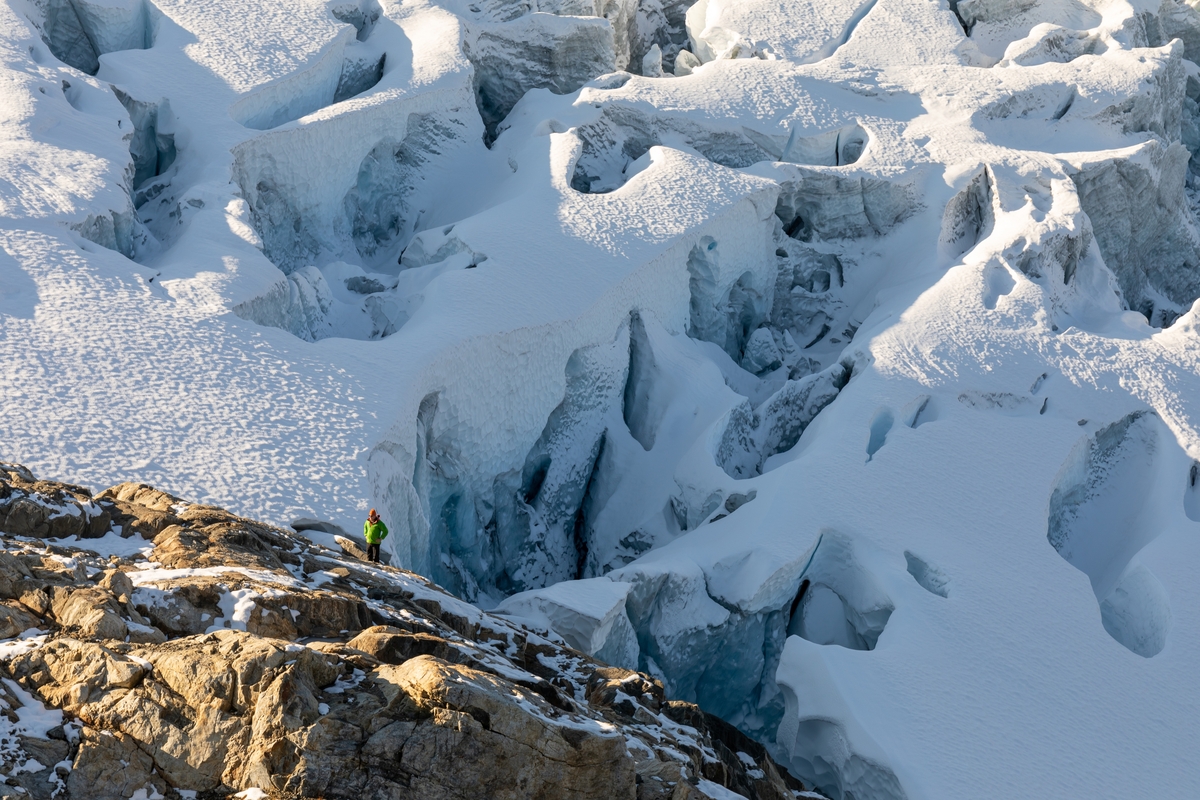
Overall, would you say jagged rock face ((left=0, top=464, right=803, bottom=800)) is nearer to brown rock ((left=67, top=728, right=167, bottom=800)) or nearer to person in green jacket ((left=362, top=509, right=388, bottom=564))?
brown rock ((left=67, top=728, right=167, bottom=800))

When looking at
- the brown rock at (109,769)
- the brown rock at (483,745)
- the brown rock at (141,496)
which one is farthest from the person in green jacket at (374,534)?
the brown rock at (109,769)

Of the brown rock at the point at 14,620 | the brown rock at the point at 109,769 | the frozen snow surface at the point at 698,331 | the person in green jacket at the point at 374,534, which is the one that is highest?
the brown rock at the point at 109,769

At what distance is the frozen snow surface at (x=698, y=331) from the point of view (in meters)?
15.2

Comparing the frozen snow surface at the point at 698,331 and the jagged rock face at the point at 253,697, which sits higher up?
the jagged rock face at the point at 253,697

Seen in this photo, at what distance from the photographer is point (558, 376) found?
1922cm

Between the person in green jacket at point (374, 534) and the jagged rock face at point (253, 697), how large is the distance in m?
2.04

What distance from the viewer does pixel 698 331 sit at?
22.8 meters

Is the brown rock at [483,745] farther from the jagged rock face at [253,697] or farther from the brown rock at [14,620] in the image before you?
the brown rock at [14,620]

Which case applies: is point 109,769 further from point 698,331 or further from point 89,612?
point 698,331

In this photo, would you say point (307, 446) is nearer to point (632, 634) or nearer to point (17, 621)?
point (632, 634)

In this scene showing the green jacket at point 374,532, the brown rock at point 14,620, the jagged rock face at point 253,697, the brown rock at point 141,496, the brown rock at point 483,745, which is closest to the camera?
the jagged rock face at point 253,697

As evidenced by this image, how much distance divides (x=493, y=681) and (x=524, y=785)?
2.61 feet

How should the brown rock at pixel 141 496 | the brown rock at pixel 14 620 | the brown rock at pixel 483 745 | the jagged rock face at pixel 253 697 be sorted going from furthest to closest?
the brown rock at pixel 141 496, the brown rock at pixel 14 620, the brown rock at pixel 483 745, the jagged rock face at pixel 253 697

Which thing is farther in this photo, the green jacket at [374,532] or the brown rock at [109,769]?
the green jacket at [374,532]
